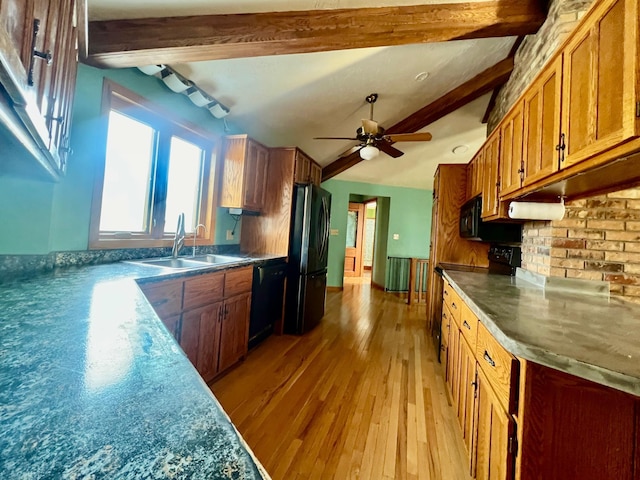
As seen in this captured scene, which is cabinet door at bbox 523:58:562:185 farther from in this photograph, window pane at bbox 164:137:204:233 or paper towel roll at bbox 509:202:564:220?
window pane at bbox 164:137:204:233

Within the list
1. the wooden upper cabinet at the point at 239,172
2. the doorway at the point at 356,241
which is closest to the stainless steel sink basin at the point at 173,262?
the wooden upper cabinet at the point at 239,172

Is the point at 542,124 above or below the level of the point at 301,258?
above

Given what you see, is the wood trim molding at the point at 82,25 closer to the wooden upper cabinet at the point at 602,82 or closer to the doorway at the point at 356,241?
the wooden upper cabinet at the point at 602,82

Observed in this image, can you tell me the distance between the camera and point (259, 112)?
322 centimetres

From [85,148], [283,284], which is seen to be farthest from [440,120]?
[85,148]

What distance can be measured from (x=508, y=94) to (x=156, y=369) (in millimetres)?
3922

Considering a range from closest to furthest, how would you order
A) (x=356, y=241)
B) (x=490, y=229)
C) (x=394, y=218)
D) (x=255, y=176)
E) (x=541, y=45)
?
(x=541, y=45) < (x=490, y=229) < (x=255, y=176) < (x=394, y=218) < (x=356, y=241)

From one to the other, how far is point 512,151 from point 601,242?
759mm

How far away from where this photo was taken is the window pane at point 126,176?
2113mm

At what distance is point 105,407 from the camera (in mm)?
423

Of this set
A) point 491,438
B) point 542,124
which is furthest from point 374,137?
point 491,438

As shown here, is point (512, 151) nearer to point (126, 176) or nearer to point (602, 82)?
point (602, 82)

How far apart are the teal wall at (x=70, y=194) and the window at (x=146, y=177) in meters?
0.06

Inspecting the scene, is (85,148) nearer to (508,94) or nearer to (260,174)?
(260,174)
